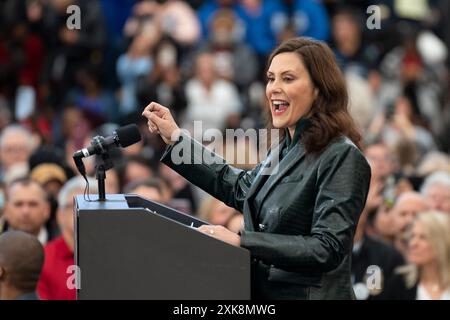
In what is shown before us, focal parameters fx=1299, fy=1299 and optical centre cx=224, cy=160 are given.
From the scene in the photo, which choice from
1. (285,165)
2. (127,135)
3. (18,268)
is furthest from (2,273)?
(285,165)

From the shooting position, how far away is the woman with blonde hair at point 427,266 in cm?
804

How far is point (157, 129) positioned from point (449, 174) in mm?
5900

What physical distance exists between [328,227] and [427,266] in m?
3.49

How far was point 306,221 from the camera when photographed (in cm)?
489

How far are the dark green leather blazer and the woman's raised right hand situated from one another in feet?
1.35

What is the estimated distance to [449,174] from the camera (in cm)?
1080

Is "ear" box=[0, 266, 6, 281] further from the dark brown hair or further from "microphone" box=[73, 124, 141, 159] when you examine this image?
the dark brown hair

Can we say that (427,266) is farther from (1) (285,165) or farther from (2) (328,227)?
(2) (328,227)

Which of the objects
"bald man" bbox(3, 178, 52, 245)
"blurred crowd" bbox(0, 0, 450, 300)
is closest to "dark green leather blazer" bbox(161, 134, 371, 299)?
"bald man" bbox(3, 178, 52, 245)

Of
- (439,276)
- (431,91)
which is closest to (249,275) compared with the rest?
(439,276)

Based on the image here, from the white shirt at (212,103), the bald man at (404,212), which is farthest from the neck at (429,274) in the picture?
the white shirt at (212,103)

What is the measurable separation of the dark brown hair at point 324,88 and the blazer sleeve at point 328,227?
16 cm

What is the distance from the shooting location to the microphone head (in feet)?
16.4
